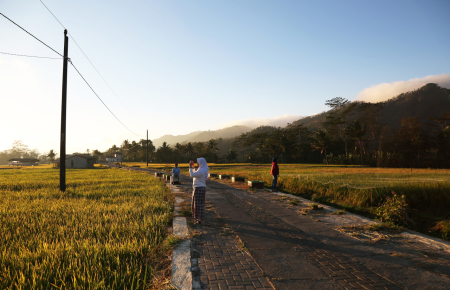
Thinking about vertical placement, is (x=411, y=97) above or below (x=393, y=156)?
above

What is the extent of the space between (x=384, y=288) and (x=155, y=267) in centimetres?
332

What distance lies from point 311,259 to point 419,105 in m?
162

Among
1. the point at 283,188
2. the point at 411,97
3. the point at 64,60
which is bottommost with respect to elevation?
the point at 283,188

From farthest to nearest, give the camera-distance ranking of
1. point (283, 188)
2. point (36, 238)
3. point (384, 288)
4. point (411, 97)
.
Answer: point (411, 97), point (283, 188), point (36, 238), point (384, 288)

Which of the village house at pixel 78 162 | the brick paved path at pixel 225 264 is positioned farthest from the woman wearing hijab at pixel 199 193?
the village house at pixel 78 162

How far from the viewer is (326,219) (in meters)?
7.12

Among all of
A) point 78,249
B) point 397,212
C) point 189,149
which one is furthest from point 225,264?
point 189,149

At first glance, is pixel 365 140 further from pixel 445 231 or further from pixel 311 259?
pixel 311 259

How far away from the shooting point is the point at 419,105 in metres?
129

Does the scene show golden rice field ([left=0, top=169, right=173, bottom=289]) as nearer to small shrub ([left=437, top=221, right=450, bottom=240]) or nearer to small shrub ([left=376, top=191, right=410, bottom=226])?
small shrub ([left=376, top=191, right=410, bottom=226])

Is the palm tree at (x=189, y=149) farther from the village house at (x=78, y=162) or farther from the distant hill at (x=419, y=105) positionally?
the distant hill at (x=419, y=105)

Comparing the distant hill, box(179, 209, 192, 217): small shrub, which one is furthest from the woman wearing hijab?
the distant hill

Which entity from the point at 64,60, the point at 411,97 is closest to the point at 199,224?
the point at 64,60

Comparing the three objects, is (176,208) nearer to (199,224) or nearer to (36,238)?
(199,224)
